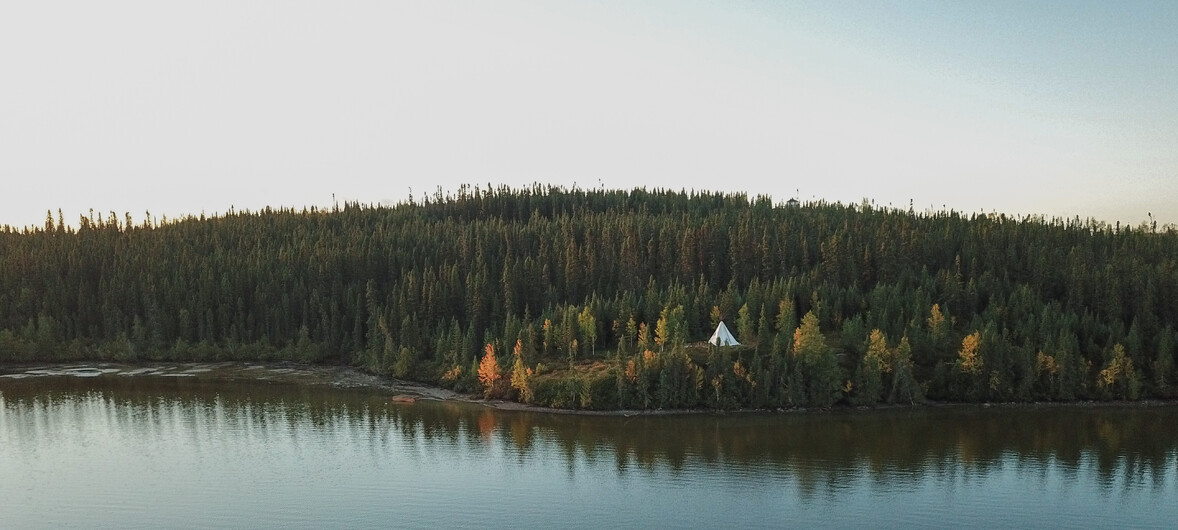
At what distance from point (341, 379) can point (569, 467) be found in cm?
5125

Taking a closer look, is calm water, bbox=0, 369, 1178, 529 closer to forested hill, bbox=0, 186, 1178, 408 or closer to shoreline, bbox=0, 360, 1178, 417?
shoreline, bbox=0, 360, 1178, 417

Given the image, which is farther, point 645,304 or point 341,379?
point 341,379

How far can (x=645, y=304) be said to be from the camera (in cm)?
10262

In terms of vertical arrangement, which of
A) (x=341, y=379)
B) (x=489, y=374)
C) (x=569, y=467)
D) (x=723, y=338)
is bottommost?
(x=569, y=467)

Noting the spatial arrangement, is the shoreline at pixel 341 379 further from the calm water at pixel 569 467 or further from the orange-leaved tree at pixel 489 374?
the calm water at pixel 569 467

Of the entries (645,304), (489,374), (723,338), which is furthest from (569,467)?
(645,304)

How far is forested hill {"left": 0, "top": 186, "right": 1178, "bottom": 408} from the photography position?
284 ft

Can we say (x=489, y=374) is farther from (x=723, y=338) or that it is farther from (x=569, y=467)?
(x=569, y=467)

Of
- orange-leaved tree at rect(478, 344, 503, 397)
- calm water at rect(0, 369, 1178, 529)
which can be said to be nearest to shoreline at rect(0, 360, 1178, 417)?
orange-leaved tree at rect(478, 344, 503, 397)

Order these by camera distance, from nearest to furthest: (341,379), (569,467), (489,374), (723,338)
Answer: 1. (569,467)
2. (723,338)
3. (489,374)
4. (341,379)

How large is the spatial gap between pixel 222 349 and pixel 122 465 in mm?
63117

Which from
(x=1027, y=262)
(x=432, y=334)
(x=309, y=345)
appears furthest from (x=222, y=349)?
(x=1027, y=262)

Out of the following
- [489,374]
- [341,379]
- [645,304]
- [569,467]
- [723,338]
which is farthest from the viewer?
[341,379]

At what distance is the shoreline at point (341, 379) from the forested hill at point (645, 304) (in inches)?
47.3
